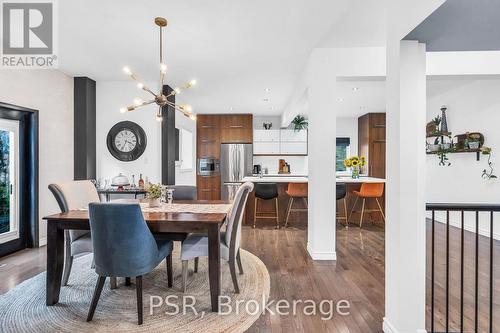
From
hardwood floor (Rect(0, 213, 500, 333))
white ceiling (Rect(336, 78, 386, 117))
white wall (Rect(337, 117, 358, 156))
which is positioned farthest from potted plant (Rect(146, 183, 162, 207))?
white wall (Rect(337, 117, 358, 156))

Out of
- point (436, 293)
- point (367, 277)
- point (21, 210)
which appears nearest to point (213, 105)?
point (21, 210)

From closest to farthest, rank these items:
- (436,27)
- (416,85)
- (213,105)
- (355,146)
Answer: (436,27) → (416,85) → (213,105) → (355,146)

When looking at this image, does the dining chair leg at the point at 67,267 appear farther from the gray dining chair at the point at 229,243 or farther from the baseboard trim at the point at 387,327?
the baseboard trim at the point at 387,327

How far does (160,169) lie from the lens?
15.0 feet

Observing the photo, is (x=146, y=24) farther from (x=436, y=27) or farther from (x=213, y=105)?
(x=213, y=105)

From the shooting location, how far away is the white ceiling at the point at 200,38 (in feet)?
8.10

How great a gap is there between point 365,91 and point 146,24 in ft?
13.2

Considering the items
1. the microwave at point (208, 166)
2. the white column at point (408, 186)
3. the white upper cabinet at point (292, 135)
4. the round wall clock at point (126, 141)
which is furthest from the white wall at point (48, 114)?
the white upper cabinet at point (292, 135)

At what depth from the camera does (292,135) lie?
23.9 ft

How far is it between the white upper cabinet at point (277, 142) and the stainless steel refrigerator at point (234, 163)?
0.99 feet

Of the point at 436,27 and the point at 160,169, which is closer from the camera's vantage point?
the point at 436,27

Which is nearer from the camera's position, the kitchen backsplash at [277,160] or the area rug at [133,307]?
the area rug at [133,307]

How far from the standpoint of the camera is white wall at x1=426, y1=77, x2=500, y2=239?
423cm

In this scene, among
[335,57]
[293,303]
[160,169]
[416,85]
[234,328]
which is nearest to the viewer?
[416,85]
